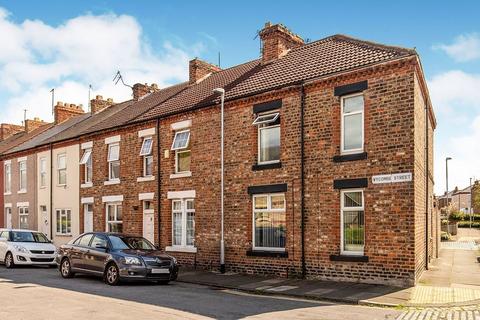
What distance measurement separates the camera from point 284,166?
53.0 ft

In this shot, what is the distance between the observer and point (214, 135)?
18531 millimetres

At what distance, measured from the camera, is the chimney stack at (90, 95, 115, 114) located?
103ft

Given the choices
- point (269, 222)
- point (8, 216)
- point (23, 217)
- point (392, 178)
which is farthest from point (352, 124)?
point (8, 216)

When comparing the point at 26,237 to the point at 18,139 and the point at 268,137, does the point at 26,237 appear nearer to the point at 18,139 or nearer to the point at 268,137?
the point at 268,137

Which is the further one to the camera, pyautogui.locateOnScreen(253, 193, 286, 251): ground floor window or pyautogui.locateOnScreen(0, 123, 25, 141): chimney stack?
pyautogui.locateOnScreen(0, 123, 25, 141): chimney stack

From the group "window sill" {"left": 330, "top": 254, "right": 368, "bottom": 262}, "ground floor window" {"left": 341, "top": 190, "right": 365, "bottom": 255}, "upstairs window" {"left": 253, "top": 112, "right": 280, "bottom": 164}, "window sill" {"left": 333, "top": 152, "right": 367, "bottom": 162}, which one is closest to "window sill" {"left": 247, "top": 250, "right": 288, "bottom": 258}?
"window sill" {"left": 330, "top": 254, "right": 368, "bottom": 262}

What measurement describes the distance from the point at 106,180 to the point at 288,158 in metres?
10.6

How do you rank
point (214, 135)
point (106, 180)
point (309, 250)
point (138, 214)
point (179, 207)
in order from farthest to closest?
point (106, 180)
point (138, 214)
point (179, 207)
point (214, 135)
point (309, 250)

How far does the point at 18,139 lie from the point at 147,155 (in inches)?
782

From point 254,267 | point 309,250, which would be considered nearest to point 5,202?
point 254,267

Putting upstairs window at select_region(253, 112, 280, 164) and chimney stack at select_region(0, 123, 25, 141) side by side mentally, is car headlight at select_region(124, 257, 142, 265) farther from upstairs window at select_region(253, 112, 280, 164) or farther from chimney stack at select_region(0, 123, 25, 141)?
chimney stack at select_region(0, 123, 25, 141)

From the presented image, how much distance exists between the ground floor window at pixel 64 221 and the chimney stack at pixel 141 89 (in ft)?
24.3

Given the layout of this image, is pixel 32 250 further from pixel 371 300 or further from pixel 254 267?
pixel 371 300

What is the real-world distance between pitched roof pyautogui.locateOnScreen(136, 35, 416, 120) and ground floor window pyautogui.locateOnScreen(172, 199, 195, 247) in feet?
12.1
